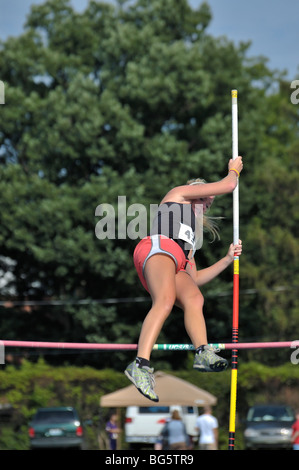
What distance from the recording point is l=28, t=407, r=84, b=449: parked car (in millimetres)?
20375

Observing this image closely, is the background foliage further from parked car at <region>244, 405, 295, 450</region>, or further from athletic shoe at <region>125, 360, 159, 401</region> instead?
athletic shoe at <region>125, 360, 159, 401</region>

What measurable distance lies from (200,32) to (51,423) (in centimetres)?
1557

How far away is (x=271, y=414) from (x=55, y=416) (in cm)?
584

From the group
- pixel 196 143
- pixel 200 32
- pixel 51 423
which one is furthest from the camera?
pixel 200 32

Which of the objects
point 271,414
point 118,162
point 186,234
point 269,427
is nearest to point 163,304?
point 186,234

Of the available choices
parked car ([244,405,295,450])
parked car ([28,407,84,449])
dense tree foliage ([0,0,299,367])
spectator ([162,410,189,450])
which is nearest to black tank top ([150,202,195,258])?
spectator ([162,410,189,450])

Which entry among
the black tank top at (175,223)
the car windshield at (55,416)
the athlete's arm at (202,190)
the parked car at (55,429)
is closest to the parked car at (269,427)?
the parked car at (55,429)

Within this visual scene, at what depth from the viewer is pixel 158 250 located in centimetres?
491

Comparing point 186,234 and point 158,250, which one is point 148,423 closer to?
point 186,234

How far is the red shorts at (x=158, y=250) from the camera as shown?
4922mm

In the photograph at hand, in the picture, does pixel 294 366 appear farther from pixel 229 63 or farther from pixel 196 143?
pixel 229 63

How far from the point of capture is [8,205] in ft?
81.8

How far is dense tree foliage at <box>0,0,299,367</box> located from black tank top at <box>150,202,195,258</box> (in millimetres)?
18624
